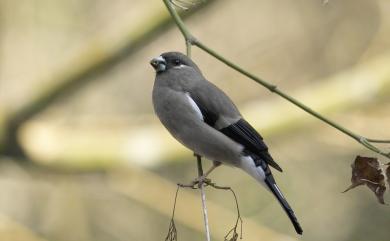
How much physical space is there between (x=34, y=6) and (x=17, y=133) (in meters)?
1.09

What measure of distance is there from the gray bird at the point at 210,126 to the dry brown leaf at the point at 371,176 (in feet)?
2.14

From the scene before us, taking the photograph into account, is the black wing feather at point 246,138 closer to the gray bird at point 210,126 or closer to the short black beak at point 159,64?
the gray bird at point 210,126

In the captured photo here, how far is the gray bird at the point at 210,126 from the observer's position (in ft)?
10.5

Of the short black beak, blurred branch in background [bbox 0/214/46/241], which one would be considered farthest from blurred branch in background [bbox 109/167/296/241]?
the short black beak

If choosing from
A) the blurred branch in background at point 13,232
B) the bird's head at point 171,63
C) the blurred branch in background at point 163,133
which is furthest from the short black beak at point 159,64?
the blurred branch in background at point 13,232

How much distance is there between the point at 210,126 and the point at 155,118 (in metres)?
2.11

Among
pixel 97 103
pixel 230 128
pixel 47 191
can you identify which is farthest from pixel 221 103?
pixel 97 103

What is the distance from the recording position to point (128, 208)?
599cm

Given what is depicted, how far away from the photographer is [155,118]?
5.34 meters

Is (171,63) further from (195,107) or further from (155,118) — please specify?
(155,118)

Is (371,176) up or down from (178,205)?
up

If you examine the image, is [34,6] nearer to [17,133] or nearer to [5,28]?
[5,28]

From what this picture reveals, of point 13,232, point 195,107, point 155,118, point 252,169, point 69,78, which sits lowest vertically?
point 13,232

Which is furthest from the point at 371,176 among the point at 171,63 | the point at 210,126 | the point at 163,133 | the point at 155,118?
the point at 155,118
